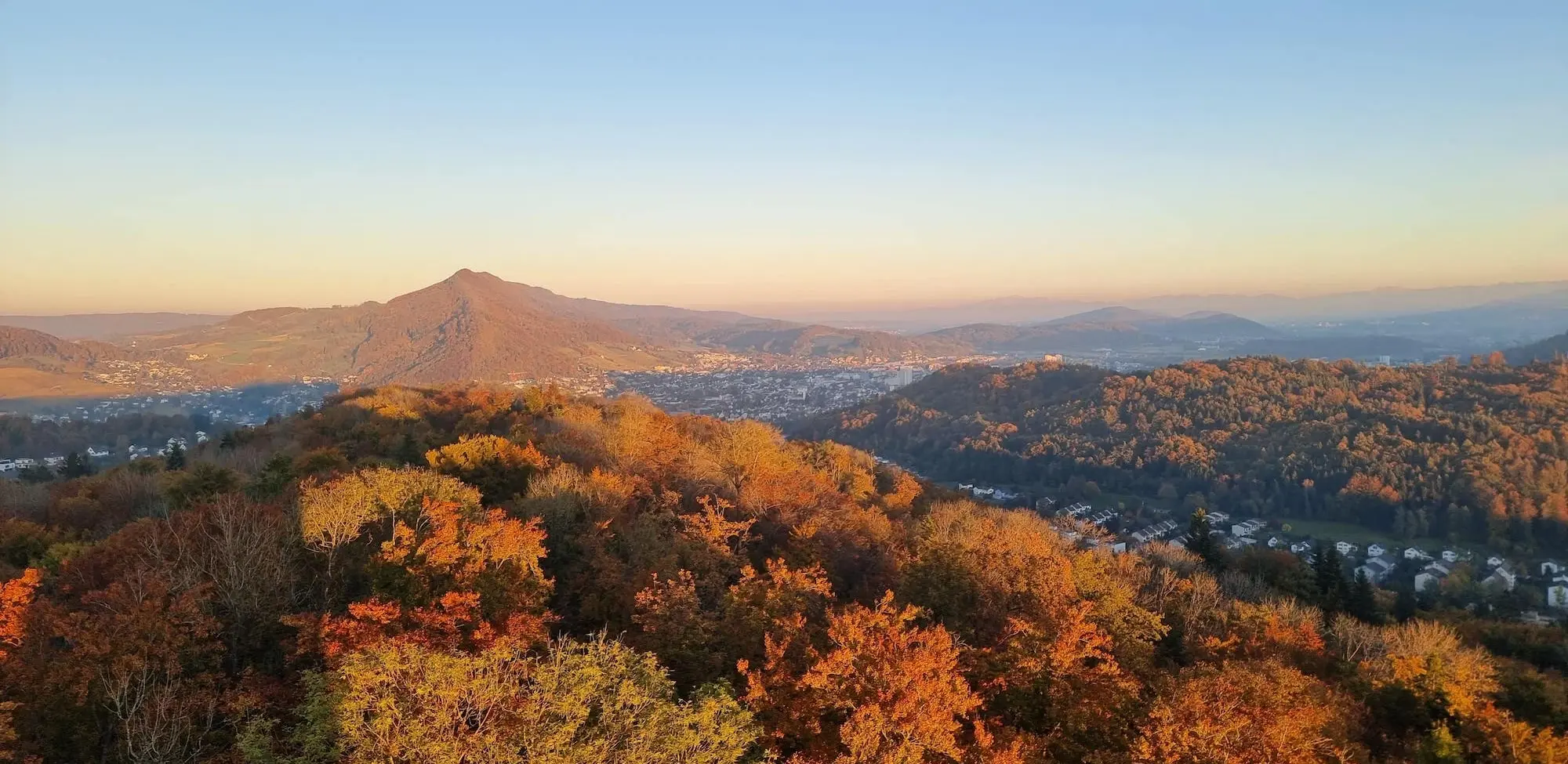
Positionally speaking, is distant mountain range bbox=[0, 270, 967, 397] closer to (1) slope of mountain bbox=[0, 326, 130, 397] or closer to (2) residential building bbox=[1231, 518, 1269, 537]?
(1) slope of mountain bbox=[0, 326, 130, 397]

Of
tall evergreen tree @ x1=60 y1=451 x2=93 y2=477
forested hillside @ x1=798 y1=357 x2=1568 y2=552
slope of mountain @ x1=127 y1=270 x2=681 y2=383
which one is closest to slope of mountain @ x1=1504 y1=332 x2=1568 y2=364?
forested hillside @ x1=798 y1=357 x2=1568 y2=552

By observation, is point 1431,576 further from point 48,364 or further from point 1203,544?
point 48,364

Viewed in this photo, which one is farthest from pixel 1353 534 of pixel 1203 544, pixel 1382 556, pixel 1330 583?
pixel 1330 583

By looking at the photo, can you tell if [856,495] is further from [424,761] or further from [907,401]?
[907,401]

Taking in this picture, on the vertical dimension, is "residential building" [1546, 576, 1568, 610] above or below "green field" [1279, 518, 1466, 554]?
above

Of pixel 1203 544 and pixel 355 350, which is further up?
pixel 355 350

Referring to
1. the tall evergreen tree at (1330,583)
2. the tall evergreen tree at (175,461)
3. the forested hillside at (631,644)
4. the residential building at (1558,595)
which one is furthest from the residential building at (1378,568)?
the tall evergreen tree at (175,461)

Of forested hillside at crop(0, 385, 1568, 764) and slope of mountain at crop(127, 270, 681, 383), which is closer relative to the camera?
forested hillside at crop(0, 385, 1568, 764)
